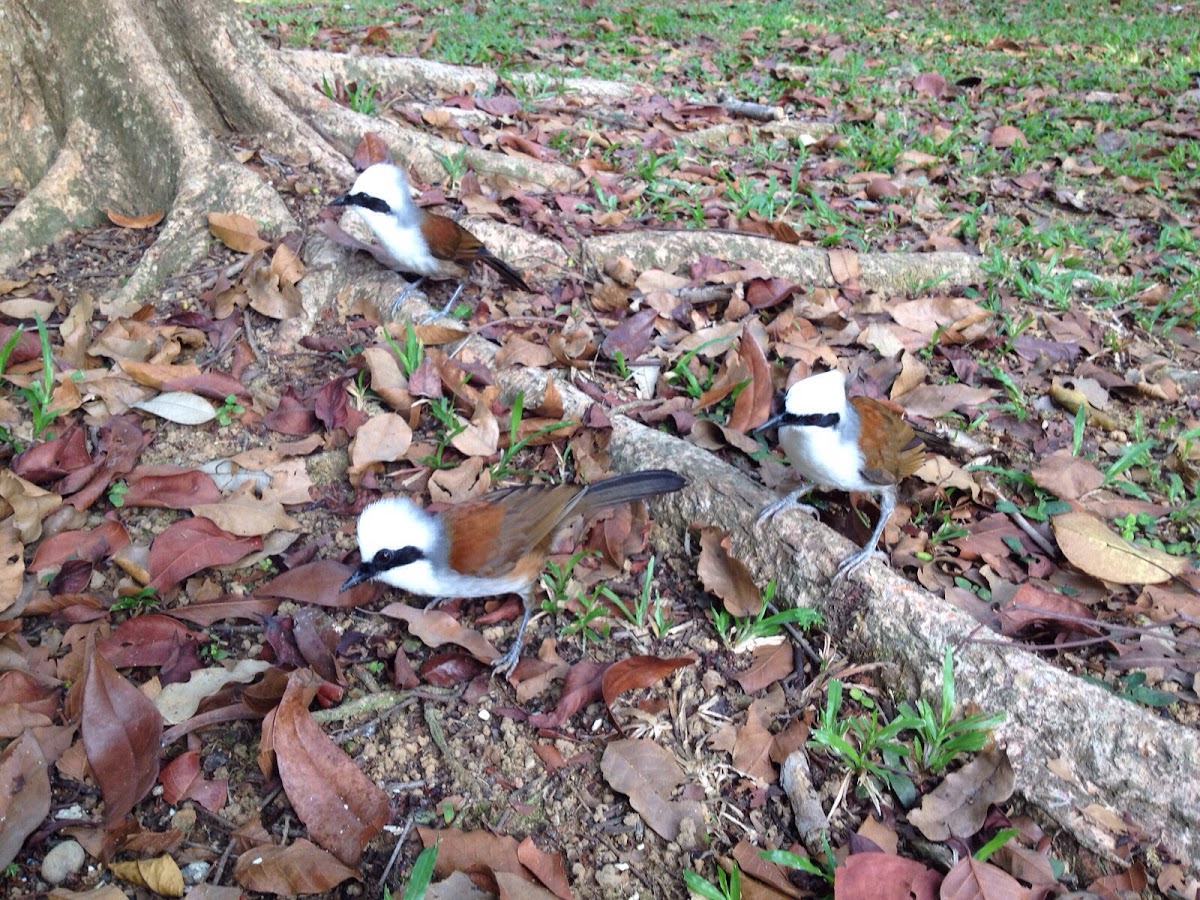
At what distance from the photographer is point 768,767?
111 inches

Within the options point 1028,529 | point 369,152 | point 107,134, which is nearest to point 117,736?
point 1028,529

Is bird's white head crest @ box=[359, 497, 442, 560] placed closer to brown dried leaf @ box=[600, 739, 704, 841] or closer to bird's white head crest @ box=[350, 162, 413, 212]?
brown dried leaf @ box=[600, 739, 704, 841]

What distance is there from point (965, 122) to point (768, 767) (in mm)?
7368

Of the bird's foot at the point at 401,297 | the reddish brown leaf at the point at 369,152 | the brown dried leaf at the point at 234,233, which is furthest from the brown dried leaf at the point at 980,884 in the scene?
the reddish brown leaf at the point at 369,152

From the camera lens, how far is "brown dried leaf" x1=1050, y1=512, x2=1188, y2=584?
3371mm

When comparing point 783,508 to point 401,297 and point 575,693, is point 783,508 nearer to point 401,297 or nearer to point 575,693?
point 575,693

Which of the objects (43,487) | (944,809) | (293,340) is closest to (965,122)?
(293,340)

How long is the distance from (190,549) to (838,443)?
2.56 meters

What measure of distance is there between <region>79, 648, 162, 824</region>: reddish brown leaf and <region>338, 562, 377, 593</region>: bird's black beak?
2.35ft

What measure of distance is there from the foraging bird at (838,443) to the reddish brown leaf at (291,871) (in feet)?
6.55

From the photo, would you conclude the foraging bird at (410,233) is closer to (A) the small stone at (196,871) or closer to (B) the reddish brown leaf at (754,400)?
(B) the reddish brown leaf at (754,400)

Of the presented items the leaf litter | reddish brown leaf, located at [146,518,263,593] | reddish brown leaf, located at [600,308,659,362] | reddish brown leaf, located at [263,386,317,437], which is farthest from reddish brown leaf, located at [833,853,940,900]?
reddish brown leaf, located at [263,386,317,437]

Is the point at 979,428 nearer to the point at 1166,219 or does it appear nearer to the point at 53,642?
the point at 1166,219

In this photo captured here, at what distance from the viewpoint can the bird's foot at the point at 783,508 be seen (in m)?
3.51
